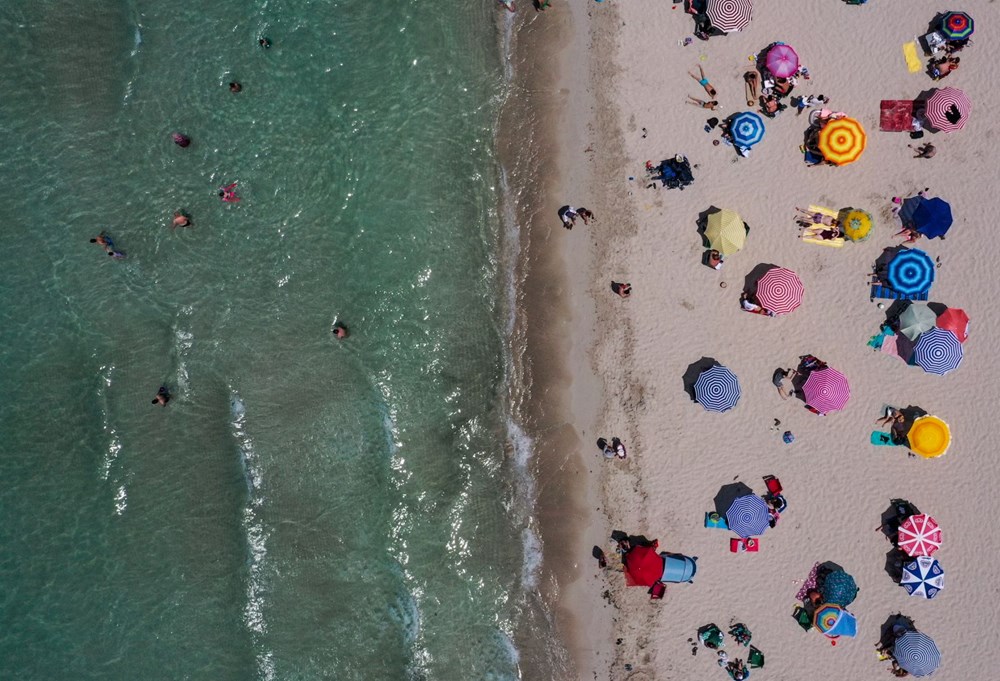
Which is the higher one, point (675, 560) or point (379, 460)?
point (379, 460)

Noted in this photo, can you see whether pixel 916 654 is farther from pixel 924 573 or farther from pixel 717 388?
pixel 717 388

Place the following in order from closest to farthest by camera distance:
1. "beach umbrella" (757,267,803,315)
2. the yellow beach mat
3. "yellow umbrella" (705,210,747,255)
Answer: "beach umbrella" (757,267,803,315)
"yellow umbrella" (705,210,747,255)
the yellow beach mat

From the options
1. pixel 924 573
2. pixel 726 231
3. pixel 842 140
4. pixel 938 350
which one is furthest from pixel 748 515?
pixel 842 140

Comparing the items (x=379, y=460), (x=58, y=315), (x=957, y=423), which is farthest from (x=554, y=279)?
(x=58, y=315)

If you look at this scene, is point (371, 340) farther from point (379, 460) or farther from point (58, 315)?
point (58, 315)

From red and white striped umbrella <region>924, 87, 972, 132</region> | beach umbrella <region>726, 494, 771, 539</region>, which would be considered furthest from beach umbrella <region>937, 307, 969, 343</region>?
beach umbrella <region>726, 494, 771, 539</region>

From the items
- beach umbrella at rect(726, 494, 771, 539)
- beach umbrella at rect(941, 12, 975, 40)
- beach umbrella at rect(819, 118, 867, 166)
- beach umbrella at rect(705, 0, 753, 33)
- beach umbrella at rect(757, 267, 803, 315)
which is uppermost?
beach umbrella at rect(705, 0, 753, 33)

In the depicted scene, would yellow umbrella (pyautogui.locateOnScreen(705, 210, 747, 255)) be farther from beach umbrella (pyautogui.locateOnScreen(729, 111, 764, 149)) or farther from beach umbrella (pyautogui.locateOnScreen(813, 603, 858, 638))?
beach umbrella (pyautogui.locateOnScreen(813, 603, 858, 638))
